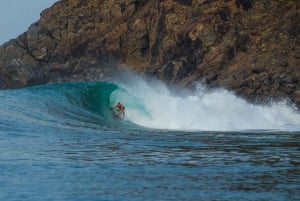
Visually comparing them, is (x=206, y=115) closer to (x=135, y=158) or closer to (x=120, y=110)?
(x=120, y=110)

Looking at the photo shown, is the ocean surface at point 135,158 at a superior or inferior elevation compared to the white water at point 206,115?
inferior

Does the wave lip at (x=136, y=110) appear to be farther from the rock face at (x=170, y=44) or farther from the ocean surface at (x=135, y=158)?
the rock face at (x=170, y=44)

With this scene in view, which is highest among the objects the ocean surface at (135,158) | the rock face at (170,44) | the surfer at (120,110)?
the rock face at (170,44)

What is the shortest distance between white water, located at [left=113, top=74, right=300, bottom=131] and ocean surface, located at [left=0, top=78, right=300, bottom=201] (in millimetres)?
87

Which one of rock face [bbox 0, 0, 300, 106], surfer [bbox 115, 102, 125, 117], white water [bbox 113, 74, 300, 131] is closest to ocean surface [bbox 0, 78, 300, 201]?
white water [bbox 113, 74, 300, 131]

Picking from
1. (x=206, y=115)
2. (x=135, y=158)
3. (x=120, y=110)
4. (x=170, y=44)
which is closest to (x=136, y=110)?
(x=120, y=110)

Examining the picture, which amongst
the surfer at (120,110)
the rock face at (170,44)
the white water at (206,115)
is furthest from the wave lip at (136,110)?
the rock face at (170,44)

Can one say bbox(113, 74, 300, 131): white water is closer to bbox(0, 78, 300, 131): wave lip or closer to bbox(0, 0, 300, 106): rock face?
bbox(0, 78, 300, 131): wave lip

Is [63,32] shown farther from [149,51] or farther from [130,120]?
[130,120]

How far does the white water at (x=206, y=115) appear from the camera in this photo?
99.3ft

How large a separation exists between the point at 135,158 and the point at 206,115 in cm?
1610

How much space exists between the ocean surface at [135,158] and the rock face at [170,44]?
18723mm

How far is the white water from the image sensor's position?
30281mm

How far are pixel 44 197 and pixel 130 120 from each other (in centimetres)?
2149
